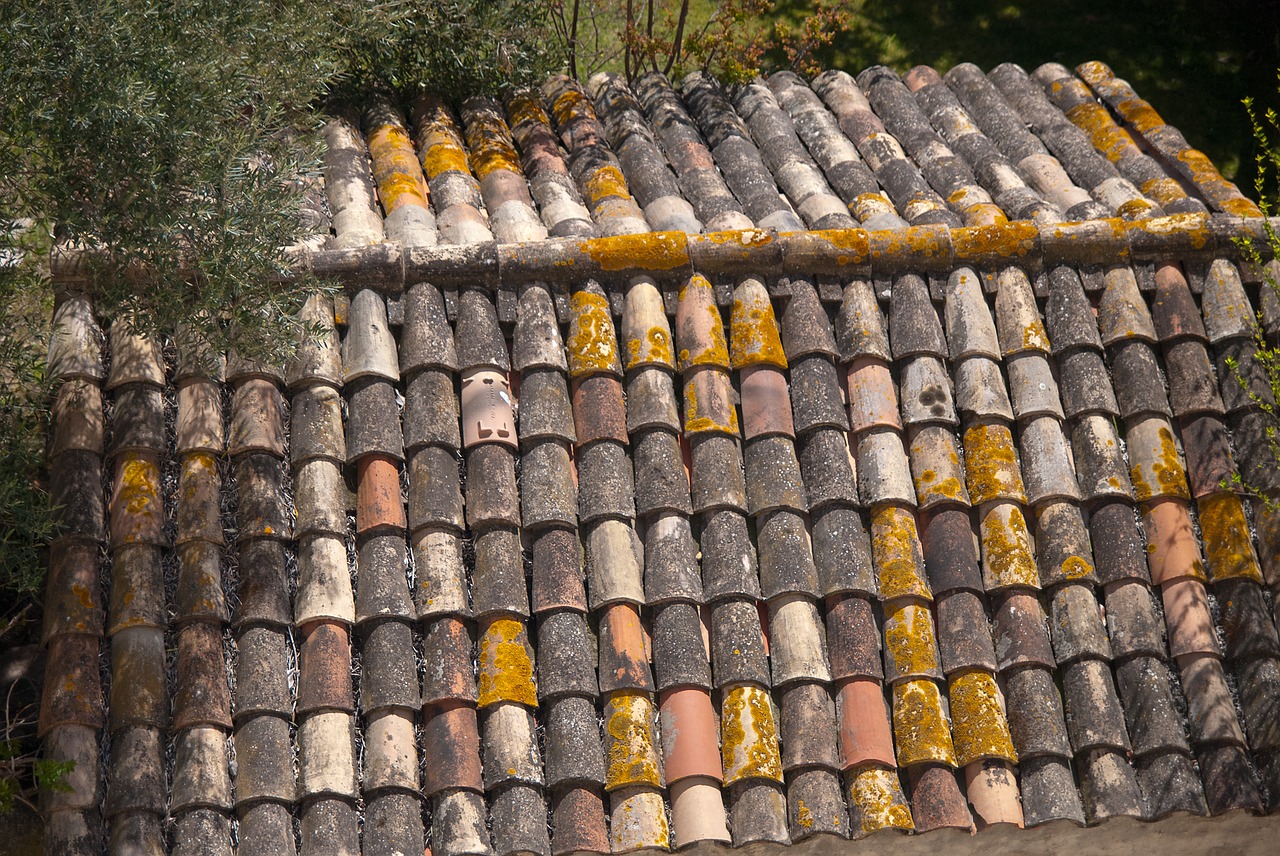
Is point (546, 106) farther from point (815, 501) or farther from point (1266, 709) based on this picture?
point (1266, 709)

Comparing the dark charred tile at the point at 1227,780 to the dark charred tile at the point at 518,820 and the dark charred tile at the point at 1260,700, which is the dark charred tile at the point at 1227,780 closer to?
the dark charred tile at the point at 1260,700

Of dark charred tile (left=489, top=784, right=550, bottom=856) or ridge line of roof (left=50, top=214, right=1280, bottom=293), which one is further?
ridge line of roof (left=50, top=214, right=1280, bottom=293)

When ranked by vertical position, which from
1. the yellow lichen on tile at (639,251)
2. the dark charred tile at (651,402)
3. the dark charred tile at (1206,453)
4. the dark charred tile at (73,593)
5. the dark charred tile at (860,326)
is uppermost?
the yellow lichen on tile at (639,251)

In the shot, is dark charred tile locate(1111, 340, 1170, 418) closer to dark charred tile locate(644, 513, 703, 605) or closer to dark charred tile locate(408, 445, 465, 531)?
dark charred tile locate(644, 513, 703, 605)

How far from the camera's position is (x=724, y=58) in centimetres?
852

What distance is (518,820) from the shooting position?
14.2ft

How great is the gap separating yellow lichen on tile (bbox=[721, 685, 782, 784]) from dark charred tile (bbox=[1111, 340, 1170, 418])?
2.15m

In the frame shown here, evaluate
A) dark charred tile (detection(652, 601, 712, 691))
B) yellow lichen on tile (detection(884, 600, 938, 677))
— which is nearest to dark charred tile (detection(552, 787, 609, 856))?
dark charred tile (detection(652, 601, 712, 691))

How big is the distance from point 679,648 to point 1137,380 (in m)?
2.44

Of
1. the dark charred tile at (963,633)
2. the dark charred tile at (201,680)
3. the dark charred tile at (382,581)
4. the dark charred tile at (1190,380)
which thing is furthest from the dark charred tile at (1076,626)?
the dark charred tile at (201,680)

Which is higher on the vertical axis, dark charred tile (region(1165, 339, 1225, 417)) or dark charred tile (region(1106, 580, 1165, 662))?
dark charred tile (region(1165, 339, 1225, 417))

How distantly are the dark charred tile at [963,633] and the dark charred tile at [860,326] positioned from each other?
1132mm

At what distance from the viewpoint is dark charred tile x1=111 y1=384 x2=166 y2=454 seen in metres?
→ 4.84

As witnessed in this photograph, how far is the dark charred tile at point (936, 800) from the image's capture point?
450 cm
